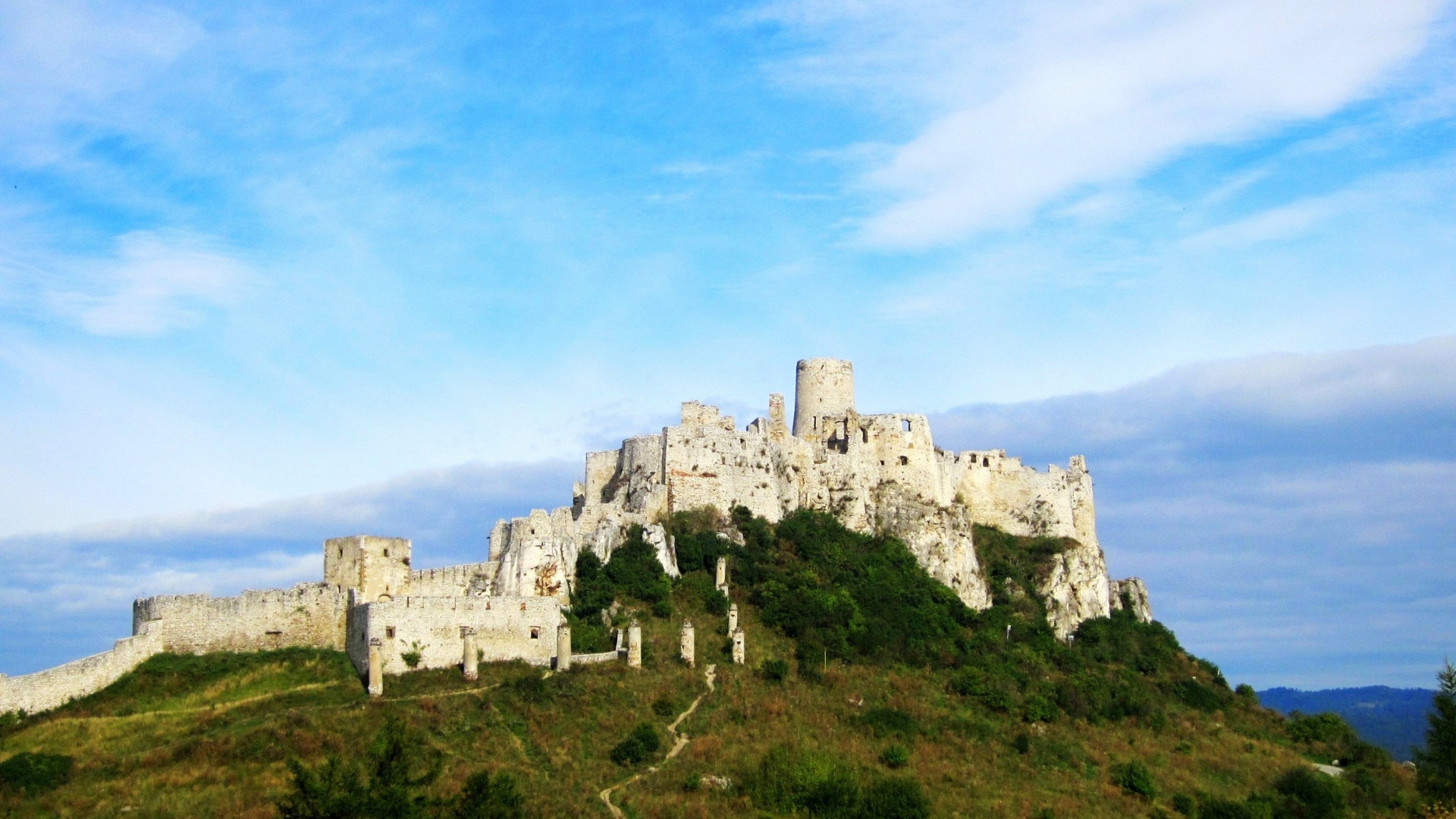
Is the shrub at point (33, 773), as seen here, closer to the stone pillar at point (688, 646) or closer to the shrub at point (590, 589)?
the shrub at point (590, 589)

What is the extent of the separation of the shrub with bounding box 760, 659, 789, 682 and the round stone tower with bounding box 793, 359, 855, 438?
Result: 68.9 feet

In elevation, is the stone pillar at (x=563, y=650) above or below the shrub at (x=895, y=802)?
above

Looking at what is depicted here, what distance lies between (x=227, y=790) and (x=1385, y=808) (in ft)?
144

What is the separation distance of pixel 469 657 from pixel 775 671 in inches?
470

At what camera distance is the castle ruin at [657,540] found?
49312mm

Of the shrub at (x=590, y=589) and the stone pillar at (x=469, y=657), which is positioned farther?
the shrub at (x=590, y=589)

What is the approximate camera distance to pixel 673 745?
48.8 metres

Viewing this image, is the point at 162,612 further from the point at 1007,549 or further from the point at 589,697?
the point at 1007,549

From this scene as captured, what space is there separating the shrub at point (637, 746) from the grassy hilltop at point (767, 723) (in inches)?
3.0

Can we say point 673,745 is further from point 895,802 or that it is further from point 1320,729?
point 1320,729

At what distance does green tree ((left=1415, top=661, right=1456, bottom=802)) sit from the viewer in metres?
54.9

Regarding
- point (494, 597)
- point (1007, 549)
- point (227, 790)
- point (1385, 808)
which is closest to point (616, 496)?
point (494, 597)

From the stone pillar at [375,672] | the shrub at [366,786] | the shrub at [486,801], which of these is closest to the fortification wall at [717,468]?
the stone pillar at [375,672]

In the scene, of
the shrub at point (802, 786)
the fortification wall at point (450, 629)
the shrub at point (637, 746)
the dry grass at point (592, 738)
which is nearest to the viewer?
the dry grass at point (592, 738)
